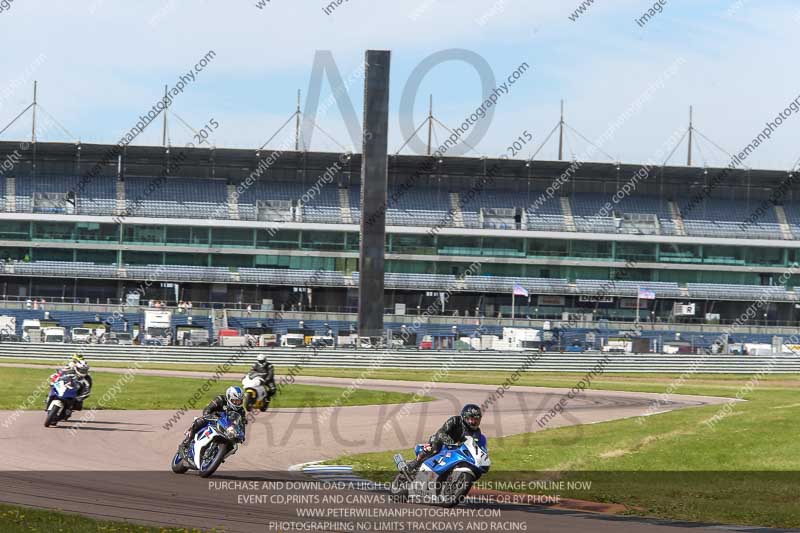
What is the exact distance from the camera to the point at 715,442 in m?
25.7

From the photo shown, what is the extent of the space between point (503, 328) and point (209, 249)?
24.5 meters

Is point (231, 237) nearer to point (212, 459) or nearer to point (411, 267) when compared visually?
point (411, 267)

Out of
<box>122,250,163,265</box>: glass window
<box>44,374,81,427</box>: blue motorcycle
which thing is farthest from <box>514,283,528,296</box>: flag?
<box>44,374,81,427</box>: blue motorcycle

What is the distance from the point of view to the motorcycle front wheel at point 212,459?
18.9 meters

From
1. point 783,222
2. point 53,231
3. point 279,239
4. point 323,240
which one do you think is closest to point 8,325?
point 53,231

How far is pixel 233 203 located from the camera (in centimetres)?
9131

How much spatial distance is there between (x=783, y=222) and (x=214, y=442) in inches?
3330

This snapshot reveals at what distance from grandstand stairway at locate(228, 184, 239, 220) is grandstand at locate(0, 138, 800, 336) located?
0.14m

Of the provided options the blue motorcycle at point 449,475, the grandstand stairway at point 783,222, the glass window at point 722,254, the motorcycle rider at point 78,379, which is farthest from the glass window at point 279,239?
the blue motorcycle at point 449,475

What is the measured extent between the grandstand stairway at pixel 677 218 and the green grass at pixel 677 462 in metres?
60.8

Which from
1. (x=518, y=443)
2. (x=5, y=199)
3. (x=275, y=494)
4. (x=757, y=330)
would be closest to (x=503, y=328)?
(x=757, y=330)

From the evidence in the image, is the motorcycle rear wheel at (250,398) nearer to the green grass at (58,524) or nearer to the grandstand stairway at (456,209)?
the green grass at (58,524)

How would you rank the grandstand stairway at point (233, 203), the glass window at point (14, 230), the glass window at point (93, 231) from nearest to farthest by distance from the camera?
the glass window at point (14, 230)
the glass window at point (93, 231)
the grandstand stairway at point (233, 203)

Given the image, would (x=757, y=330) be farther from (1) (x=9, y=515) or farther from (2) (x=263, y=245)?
(1) (x=9, y=515)
